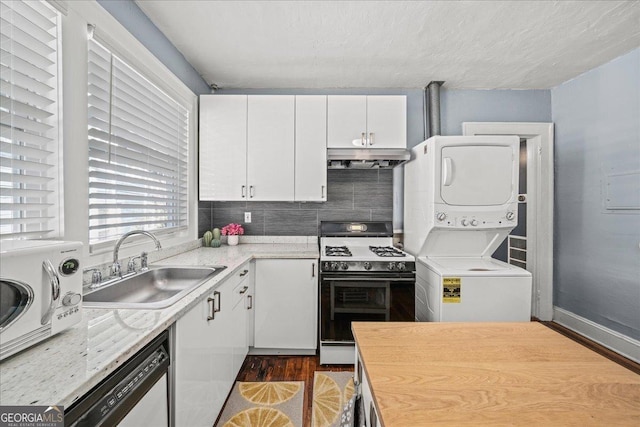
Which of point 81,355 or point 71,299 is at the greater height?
point 71,299

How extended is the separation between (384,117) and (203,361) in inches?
92.9

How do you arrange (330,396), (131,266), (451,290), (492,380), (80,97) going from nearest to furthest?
(492,380) < (80,97) < (131,266) < (330,396) < (451,290)

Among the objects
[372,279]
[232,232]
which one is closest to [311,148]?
[232,232]

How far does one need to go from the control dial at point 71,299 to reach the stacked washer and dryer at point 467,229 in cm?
207

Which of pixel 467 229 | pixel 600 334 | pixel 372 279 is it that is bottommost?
pixel 600 334

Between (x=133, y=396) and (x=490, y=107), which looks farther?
(x=490, y=107)

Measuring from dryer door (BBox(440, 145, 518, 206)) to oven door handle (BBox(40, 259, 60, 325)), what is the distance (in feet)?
7.52

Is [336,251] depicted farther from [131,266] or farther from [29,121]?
[29,121]

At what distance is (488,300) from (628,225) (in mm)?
1427

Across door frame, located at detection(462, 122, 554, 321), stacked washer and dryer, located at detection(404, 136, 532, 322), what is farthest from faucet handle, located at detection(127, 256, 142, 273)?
door frame, located at detection(462, 122, 554, 321)

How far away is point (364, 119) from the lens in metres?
2.68

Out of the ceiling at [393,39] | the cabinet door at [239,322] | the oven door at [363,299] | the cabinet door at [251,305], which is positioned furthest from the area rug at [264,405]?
the ceiling at [393,39]

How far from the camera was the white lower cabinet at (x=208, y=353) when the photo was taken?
1.21 m

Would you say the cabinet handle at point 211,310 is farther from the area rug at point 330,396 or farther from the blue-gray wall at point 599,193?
the blue-gray wall at point 599,193
